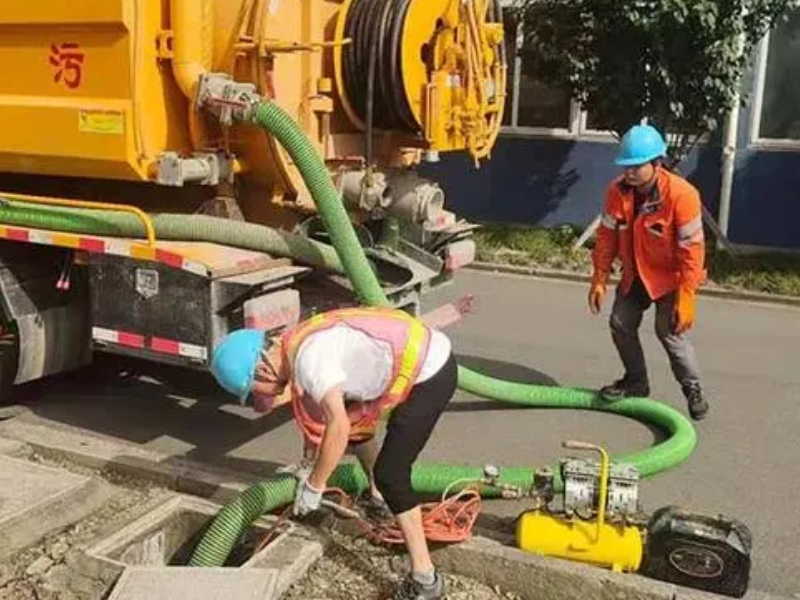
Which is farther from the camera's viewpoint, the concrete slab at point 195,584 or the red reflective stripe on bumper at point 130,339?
the red reflective stripe on bumper at point 130,339

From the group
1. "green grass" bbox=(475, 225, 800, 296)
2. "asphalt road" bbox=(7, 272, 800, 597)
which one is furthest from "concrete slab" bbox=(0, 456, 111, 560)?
"green grass" bbox=(475, 225, 800, 296)

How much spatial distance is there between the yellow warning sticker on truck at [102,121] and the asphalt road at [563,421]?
5.31 ft

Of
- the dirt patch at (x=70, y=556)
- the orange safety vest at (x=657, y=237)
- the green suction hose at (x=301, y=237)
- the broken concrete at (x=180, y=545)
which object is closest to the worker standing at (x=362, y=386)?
the broken concrete at (x=180, y=545)

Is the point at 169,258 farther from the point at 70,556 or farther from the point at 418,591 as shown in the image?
the point at 418,591

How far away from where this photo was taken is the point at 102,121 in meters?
5.07

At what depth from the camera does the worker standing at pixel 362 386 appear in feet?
10.7

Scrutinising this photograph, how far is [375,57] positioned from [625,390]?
2.40 m

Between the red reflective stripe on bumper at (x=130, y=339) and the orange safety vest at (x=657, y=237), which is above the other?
the orange safety vest at (x=657, y=237)

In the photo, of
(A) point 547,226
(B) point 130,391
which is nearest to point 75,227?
(B) point 130,391

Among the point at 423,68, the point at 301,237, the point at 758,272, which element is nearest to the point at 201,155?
the point at 301,237

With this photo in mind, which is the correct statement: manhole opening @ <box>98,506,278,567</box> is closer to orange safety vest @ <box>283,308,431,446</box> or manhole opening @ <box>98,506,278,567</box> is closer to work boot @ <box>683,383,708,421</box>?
orange safety vest @ <box>283,308,431,446</box>

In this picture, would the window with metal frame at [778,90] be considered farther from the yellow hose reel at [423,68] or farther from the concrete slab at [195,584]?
the concrete slab at [195,584]

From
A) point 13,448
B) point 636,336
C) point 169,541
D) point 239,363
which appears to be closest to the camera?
point 239,363

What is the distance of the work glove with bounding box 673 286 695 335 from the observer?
5.52 meters
